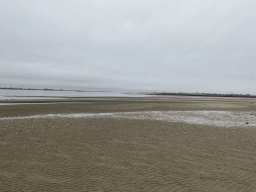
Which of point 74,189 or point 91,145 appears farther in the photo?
point 91,145

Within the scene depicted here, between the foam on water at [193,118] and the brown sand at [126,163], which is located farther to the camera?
the foam on water at [193,118]

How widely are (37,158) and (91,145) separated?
2.79 meters

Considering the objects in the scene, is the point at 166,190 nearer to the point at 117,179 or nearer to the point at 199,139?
the point at 117,179

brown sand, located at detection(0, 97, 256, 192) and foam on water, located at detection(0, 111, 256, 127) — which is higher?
foam on water, located at detection(0, 111, 256, 127)

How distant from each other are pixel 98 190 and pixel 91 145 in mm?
4451

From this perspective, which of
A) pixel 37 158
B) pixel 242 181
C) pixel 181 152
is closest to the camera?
pixel 242 181

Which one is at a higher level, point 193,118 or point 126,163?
point 193,118

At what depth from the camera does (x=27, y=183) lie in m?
5.32

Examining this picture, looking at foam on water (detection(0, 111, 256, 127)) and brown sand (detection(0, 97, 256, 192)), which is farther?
foam on water (detection(0, 111, 256, 127))

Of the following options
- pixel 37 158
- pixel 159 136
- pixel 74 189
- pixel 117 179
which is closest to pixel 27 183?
pixel 74 189

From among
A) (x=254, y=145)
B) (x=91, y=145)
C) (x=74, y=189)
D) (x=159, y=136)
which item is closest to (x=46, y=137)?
(x=91, y=145)

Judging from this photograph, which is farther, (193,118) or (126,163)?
(193,118)

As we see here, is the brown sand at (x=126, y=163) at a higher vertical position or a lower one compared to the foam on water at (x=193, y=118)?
lower

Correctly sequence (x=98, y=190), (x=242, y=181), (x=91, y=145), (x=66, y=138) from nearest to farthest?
(x=98, y=190) → (x=242, y=181) → (x=91, y=145) → (x=66, y=138)
